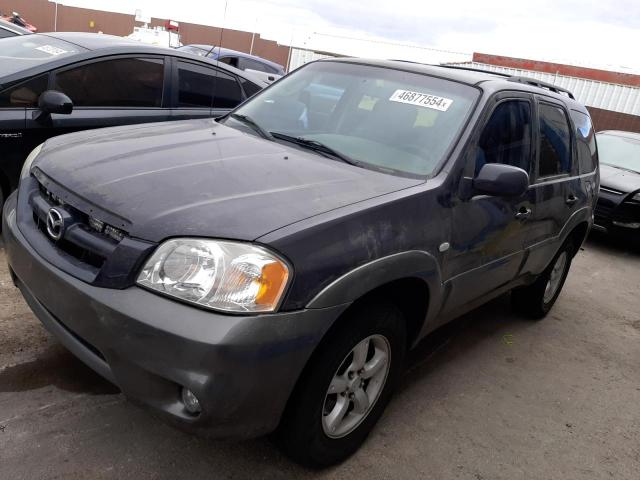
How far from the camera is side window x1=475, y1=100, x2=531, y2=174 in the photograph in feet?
10.1

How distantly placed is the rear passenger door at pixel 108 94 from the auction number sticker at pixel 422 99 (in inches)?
98.6

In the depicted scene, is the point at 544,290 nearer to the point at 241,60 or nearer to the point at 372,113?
the point at 372,113

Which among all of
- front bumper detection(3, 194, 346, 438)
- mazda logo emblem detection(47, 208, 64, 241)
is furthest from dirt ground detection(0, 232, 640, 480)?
mazda logo emblem detection(47, 208, 64, 241)

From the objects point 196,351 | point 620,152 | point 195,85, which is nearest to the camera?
point 196,351

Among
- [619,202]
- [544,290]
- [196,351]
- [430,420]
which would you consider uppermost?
[196,351]

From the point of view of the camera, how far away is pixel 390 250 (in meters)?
2.37

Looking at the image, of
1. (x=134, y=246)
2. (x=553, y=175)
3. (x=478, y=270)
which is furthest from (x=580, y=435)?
(x=134, y=246)

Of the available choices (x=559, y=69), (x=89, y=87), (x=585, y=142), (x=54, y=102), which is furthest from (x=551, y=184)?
(x=559, y=69)

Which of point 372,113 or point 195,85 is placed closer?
point 372,113

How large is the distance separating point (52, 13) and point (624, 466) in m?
33.7

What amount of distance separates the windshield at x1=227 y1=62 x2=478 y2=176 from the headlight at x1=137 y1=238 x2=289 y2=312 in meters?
1.07

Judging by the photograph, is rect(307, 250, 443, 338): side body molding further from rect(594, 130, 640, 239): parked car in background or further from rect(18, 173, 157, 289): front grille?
rect(594, 130, 640, 239): parked car in background

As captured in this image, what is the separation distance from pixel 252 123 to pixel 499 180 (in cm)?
145

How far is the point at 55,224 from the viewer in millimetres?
2303
